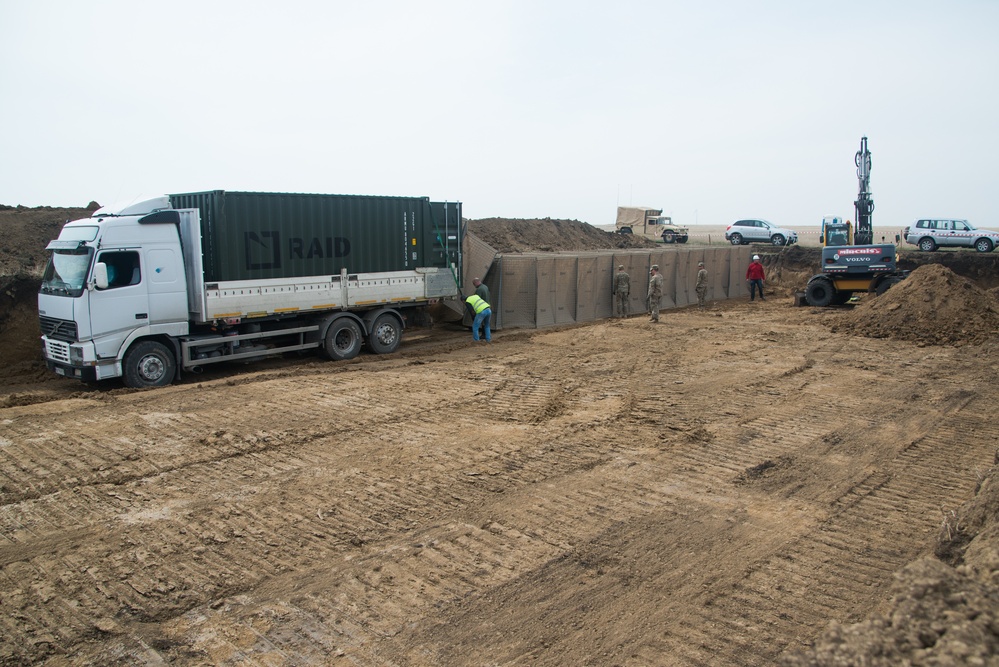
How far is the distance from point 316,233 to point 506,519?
951cm

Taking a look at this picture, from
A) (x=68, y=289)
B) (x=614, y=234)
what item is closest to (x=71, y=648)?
(x=68, y=289)

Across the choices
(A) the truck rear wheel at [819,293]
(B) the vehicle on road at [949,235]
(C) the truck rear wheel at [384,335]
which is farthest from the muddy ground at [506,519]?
(B) the vehicle on road at [949,235]

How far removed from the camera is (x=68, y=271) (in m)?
12.8

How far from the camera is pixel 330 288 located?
50.3 feet

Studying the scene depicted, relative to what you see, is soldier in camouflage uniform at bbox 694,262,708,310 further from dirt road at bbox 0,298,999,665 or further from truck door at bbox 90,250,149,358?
truck door at bbox 90,250,149,358

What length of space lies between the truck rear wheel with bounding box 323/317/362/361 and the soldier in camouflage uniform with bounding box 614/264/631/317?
360 inches

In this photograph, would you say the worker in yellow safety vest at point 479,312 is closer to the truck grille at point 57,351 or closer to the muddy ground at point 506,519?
the muddy ground at point 506,519

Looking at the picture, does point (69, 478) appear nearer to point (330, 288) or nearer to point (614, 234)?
point (330, 288)

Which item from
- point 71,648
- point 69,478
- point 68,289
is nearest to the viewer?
point 71,648

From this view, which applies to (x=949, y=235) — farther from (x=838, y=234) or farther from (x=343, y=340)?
(x=343, y=340)

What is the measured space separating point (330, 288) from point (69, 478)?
7.73m

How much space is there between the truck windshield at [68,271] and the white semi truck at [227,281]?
2 centimetres

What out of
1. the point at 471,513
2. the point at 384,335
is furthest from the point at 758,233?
the point at 471,513

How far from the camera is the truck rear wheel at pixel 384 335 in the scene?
16.3 m
